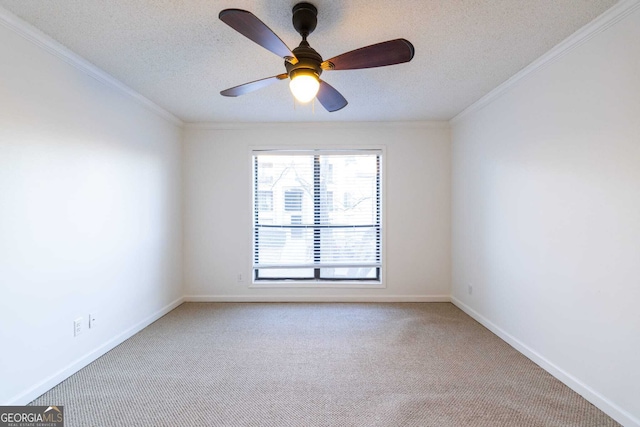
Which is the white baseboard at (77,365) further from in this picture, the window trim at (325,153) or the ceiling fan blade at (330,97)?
the ceiling fan blade at (330,97)

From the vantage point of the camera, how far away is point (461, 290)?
373 cm

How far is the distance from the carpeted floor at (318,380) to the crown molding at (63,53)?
2379mm

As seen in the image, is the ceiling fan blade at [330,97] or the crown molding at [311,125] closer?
the ceiling fan blade at [330,97]

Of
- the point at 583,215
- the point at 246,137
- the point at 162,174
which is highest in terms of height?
the point at 246,137

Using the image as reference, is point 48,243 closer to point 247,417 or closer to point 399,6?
point 247,417

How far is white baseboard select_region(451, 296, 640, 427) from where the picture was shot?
1.73 metres

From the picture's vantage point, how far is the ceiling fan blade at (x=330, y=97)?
211cm


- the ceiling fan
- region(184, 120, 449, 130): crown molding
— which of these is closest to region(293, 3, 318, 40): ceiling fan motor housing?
the ceiling fan

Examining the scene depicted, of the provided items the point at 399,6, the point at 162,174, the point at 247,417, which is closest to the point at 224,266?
the point at 162,174

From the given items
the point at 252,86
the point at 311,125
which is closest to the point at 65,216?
the point at 252,86

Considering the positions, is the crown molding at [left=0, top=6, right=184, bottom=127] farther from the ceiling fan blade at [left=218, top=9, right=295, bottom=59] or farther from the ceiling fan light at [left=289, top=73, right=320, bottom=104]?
the ceiling fan light at [left=289, top=73, right=320, bottom=104]

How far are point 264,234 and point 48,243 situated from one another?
7.77 ft

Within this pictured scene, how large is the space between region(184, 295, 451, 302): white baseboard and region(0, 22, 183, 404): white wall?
0.79 m

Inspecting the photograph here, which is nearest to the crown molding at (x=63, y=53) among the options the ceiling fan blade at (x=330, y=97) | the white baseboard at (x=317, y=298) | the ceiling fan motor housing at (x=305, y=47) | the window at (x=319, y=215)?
the window at (x=319, y=215)
